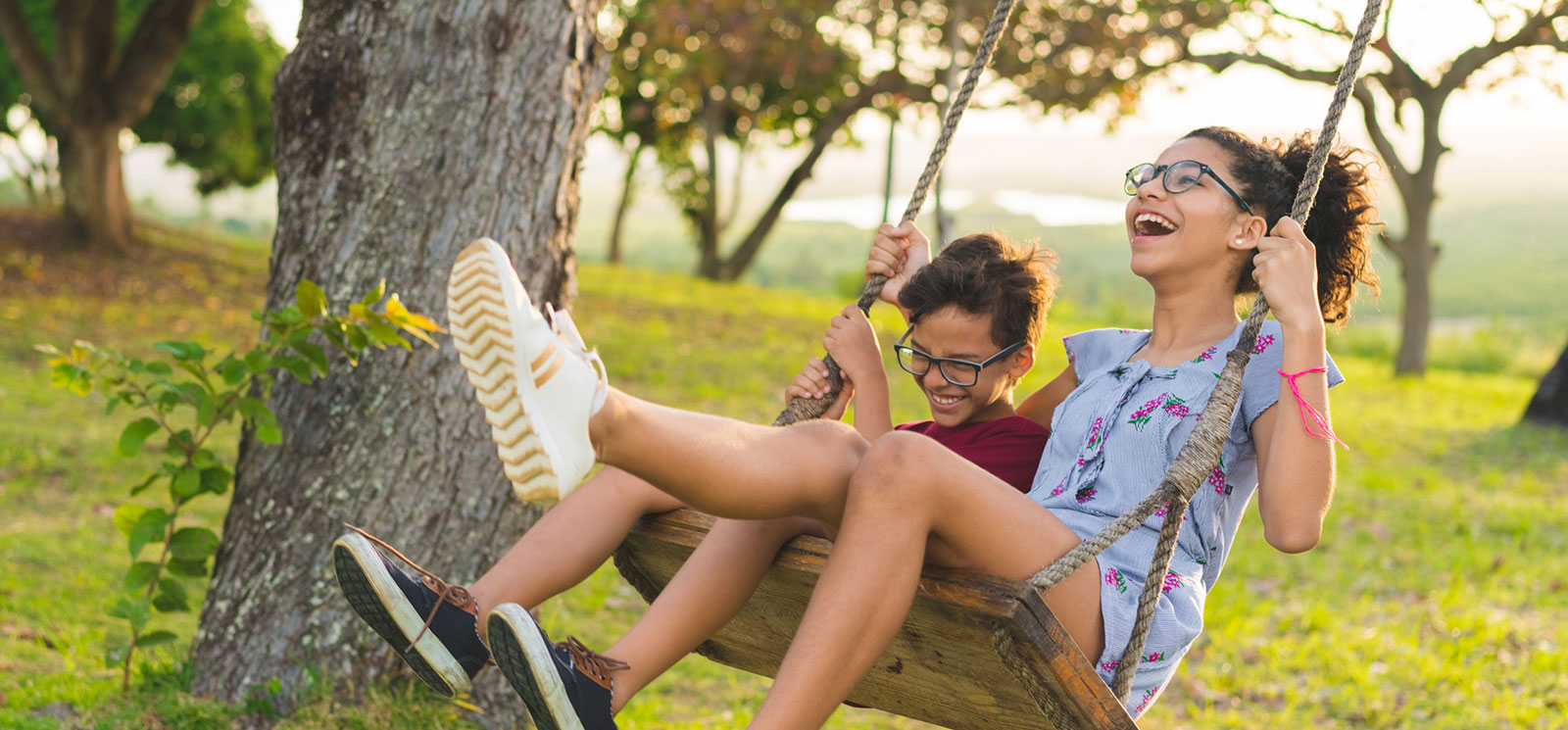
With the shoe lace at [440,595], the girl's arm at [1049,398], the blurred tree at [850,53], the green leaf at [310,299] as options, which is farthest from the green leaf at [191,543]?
the blurred tree at [850,53]

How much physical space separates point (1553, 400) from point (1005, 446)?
8911 millimetres

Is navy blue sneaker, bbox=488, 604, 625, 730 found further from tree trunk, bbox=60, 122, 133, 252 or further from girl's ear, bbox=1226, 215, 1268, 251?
tree trunk, bbox=60, 122, 133, 252

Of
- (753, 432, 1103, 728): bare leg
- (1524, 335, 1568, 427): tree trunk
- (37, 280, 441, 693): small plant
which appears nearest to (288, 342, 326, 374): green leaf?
(37, 280, 441, 693): small plant

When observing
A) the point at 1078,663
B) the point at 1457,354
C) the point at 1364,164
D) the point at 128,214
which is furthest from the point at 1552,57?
the point at 128,214

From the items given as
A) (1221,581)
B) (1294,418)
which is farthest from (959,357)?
(1221,581)

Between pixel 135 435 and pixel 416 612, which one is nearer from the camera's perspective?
pixel 416 612

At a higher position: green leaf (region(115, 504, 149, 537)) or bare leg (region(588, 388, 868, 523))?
bare leg (region(588, 388, 868, 523))

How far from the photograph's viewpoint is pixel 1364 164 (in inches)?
106

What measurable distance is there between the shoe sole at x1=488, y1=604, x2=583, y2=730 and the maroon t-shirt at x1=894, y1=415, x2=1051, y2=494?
0.96 metres

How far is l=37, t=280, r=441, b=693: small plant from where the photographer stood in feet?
9.61

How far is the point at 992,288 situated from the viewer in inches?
106

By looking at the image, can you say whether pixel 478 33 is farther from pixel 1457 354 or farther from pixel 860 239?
pixel 860 239

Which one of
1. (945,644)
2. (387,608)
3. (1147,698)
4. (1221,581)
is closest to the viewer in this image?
(945,644)

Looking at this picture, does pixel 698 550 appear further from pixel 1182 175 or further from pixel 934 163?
pixel 1182 175
